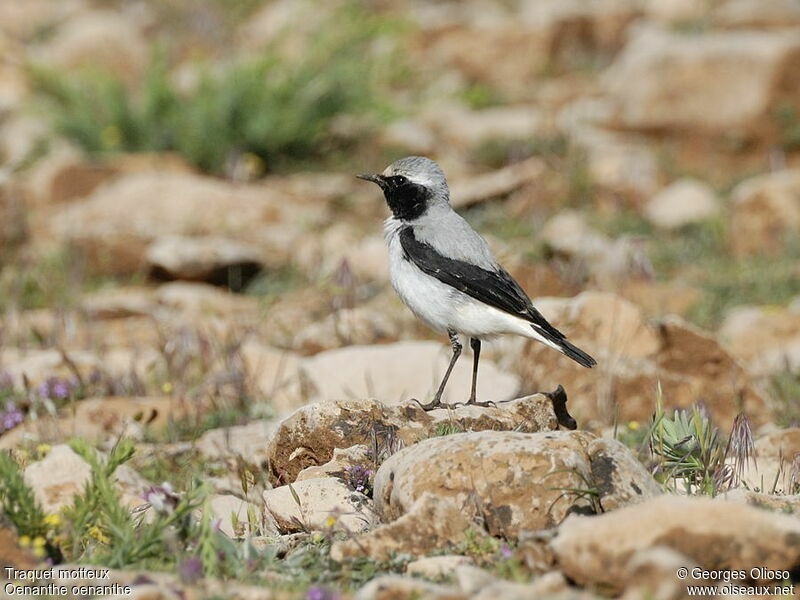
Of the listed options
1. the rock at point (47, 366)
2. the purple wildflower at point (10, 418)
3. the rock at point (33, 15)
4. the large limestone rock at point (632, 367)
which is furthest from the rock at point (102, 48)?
the large limestone rock at point (632, 367)

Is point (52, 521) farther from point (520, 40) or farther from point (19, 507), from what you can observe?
point (520, 40)

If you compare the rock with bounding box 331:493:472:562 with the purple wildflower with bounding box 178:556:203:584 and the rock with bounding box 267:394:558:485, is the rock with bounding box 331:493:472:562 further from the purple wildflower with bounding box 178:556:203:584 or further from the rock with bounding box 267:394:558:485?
the rock with bounding box 267:394:558:485

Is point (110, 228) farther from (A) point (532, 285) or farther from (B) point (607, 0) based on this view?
(B) point (607, 0)

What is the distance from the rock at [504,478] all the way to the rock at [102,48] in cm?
1223

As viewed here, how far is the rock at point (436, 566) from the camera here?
11.4 feet

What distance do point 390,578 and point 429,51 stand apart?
13.7m

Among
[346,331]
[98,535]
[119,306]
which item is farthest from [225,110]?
[98,535]

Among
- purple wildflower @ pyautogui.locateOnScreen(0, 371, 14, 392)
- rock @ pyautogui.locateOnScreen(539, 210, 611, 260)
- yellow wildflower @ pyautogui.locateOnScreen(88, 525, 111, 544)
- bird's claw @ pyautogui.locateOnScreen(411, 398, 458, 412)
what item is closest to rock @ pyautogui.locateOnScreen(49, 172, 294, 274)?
rock @ pyautogui.locateOnScreen(539, 210, 611, 260)

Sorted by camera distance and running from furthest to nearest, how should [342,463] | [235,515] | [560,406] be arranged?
[560,406] → [342,463] → [235,515]

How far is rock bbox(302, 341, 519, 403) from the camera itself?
21.2 feet

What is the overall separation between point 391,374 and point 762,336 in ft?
9.31

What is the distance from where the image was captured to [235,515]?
4391 millimetres

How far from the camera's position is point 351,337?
753 centimetres

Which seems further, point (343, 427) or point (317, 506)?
point (343, 427)
